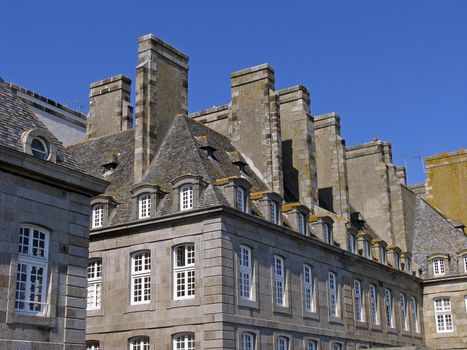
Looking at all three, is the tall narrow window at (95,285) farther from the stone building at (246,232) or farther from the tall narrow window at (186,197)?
the tall narrow window at (186,197)

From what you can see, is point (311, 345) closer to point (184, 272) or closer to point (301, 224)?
point (301, 224)

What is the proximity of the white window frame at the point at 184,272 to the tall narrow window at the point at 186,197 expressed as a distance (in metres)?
1.45

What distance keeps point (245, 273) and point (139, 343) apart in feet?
15.5

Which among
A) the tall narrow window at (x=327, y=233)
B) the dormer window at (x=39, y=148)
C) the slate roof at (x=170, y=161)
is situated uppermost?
the slate roof at (x=170, y=161)

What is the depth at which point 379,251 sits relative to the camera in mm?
39219

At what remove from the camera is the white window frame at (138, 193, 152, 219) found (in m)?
29.5

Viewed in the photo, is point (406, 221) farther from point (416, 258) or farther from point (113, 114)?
point (113, 114)

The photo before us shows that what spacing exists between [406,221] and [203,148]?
16851 millimetres

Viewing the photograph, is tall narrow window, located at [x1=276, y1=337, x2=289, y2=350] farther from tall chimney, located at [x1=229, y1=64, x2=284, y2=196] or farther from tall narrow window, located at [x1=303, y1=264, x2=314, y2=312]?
tall chimney, located at [x1=229, y1=64, x2=284, y2=196]

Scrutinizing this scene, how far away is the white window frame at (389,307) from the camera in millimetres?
38625

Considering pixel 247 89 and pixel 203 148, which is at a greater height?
pixel 247 89

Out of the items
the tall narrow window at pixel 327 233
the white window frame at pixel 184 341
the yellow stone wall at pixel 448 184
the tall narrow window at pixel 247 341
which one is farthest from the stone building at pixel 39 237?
the yellow stone wall at pixel 448 184

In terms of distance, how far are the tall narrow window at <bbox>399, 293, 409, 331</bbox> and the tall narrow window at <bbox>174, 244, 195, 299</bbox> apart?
1633cm

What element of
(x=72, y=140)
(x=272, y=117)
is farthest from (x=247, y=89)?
(x=72, y=140)
